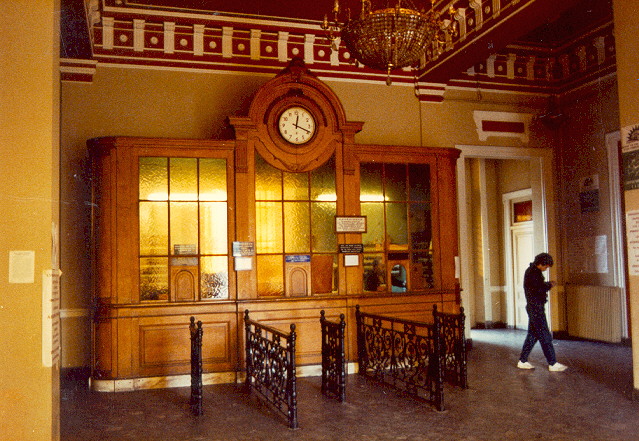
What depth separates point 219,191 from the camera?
264 inches

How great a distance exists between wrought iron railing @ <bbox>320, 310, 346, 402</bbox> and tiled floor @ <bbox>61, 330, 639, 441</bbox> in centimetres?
13

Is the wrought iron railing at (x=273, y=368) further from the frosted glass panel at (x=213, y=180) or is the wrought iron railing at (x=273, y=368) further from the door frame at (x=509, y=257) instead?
the door frame at (x=509, y=257)

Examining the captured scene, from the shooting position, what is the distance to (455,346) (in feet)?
20.0

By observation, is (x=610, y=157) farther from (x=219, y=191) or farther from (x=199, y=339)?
(x=199, y=339)

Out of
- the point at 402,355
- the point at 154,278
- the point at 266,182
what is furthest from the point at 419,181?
the point at 154,278

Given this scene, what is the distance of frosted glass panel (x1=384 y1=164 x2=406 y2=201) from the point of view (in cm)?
724

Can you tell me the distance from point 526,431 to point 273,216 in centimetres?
353

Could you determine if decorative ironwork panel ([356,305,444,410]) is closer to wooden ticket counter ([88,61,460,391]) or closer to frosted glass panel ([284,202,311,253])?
wooden ticket counter ([88,61,460,391])

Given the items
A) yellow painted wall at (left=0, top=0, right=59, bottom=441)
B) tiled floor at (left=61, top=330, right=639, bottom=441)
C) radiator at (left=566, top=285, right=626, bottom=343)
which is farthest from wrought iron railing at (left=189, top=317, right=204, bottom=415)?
radiator at (left=566, top=285, right=626, bottom=343)

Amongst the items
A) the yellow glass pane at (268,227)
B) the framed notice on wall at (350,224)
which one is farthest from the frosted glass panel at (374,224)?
the yellow glass pane at (268,227)

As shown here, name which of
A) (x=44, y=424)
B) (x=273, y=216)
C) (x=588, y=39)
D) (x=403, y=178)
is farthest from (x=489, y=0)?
(x=44, y=424)

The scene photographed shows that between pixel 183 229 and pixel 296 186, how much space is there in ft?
4.56

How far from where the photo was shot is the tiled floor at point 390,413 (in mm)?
4629

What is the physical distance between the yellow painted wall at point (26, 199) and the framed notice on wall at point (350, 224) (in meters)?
3.77
